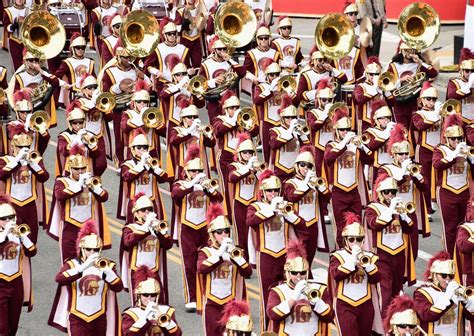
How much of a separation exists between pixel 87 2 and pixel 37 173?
9.12m

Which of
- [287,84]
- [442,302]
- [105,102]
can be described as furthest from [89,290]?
[287,84]

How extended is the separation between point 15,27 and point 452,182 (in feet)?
28.0

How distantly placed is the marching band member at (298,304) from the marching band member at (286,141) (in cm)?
408

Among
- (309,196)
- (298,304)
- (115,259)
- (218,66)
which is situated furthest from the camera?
(218,66)

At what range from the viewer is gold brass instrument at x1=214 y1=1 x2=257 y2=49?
72.2 feet

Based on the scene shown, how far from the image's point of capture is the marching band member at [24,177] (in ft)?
56.2

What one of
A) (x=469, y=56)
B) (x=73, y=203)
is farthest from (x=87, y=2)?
(x=73, y=203)

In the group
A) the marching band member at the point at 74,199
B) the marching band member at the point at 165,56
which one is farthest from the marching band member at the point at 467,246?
the marching band member at the point at 165,56

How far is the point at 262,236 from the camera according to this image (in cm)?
1594

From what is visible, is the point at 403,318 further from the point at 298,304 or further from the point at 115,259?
the point at 115,259

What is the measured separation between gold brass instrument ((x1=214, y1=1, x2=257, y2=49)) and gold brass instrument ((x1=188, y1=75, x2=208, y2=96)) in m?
1.91

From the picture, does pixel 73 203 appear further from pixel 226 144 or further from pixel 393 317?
pixel 393 317

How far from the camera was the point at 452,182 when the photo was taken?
17484mm

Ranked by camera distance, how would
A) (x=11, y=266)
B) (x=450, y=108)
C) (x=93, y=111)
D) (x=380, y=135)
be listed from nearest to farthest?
(x=11, y=266) < (x=380, y=135) < (x=450, y=108) < (x=93, y=111)
